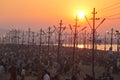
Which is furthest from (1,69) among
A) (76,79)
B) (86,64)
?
(86,64)

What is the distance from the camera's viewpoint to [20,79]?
32.2 metres

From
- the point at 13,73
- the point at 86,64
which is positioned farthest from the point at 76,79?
the point at 86,64

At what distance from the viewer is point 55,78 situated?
2686 centimetres

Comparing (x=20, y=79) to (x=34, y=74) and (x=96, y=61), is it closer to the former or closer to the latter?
(x=34, y=74)

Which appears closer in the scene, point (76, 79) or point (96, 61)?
point (76, 79)

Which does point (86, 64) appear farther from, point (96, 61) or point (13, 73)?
point (13, 73)

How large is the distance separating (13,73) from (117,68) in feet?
68.1

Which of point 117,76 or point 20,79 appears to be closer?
point 20,79

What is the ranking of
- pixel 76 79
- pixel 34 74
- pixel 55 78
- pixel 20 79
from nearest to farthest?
pixel 55 78 → pixel 76 79 → pixel 20 79 → pixel 34 74

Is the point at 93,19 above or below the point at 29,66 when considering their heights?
above

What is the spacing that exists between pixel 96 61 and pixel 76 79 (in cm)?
3304

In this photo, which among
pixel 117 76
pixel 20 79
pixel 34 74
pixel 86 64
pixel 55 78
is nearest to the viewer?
pixel 55 78

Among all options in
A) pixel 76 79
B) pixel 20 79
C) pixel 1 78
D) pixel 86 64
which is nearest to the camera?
pixel 76 79

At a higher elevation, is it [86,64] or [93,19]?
[93,19]
